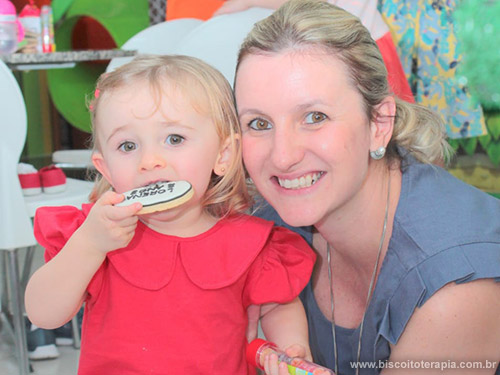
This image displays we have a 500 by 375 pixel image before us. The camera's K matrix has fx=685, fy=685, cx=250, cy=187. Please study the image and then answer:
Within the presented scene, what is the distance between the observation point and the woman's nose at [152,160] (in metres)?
1.14

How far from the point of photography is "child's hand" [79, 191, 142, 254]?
1.08 metres

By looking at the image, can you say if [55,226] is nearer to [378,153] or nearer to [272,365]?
[272,365]

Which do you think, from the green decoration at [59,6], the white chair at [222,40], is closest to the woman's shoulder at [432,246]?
the white chair at [222,40]

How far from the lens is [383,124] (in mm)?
1344

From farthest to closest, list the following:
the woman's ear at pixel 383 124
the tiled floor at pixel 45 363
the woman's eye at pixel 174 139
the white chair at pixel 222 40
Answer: the tiled floor at pixel 45 363 → the white chair at pixel 222 40 → the woman's ear at pixel 383 124 → the woman's eye at pixel 174 139

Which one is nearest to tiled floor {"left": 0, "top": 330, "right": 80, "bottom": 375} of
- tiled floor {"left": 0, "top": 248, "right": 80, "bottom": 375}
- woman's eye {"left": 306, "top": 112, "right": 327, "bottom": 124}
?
tiled floor {"left": 0, "top": 248, "right": 80, "bottom": 375}

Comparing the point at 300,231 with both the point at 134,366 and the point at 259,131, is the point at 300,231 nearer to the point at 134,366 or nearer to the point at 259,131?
the point at 259,131

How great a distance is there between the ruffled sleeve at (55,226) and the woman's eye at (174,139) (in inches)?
8.0

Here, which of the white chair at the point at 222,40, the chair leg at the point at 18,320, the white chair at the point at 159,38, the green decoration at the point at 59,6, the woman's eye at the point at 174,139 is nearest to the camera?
the woman's eye at the point at 174,139

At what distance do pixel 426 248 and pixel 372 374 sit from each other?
1.06ft

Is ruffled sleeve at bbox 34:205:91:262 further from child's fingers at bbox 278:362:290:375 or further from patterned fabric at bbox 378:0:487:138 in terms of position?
patterned fabric at bbox 378:0:487:138

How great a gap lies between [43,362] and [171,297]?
1.43 metres

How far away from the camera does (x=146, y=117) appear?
1.17 m

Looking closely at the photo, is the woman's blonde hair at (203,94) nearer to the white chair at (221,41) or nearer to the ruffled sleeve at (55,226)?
the ruffled sleeve at (55,226)
